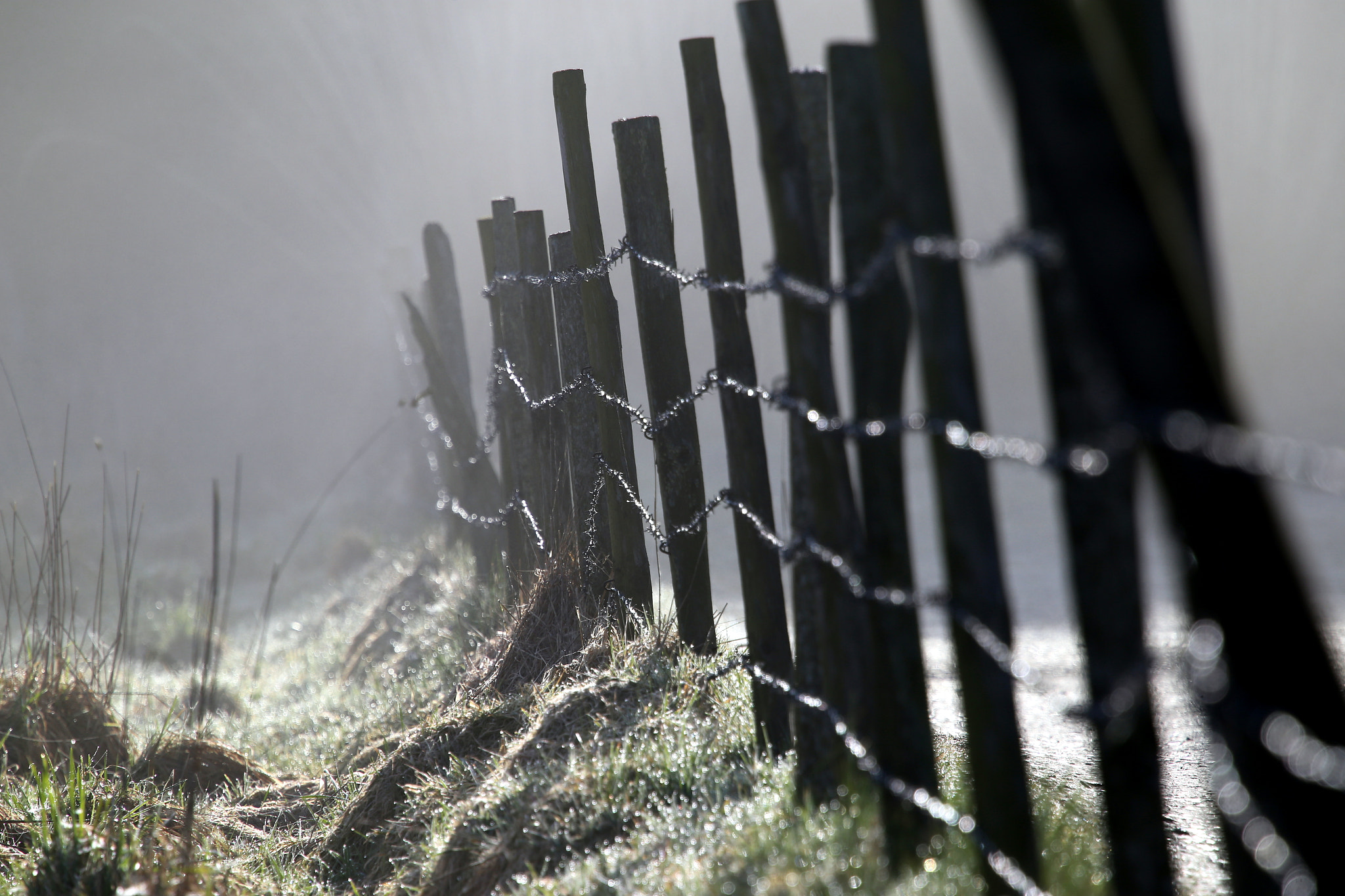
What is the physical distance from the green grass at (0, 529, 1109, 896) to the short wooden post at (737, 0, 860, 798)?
20cm

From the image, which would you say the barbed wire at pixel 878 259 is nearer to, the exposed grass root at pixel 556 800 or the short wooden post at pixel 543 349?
the short wooden post at pixel 543 349

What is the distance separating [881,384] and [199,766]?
3.55 metres

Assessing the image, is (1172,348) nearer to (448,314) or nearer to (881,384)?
(881,384)

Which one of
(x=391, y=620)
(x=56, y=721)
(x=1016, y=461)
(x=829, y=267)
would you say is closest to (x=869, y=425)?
(x=1016, y=461)

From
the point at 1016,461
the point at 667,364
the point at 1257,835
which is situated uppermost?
the point at 667,364

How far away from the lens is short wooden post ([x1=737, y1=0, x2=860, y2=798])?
235 centimetres

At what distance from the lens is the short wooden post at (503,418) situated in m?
5.35

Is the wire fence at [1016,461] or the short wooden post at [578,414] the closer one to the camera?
the wire fence at [1016,461]

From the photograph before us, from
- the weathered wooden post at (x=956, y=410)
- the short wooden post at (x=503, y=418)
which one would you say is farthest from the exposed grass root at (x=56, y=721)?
the weathered wooden post at (x=956, y=410)

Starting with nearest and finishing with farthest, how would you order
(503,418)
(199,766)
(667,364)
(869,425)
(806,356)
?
(869,425) < (806,356) < (667,364) < (199,766) < (503,418)

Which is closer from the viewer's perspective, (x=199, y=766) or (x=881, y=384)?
(x=881, y=384)

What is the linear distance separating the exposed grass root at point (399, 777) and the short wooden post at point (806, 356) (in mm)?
1416

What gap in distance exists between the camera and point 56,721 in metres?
4.33

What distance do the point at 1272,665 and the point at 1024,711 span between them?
294 centimetres
